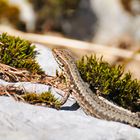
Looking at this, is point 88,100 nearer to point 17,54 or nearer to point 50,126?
point 17,54

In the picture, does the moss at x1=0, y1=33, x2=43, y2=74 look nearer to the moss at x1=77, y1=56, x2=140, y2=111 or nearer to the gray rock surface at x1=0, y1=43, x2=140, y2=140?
the moss at x1=77, y1=56, x2=140, y2=111

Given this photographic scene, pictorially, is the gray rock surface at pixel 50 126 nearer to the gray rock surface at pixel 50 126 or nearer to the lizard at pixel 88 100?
the gray rock surface at pixel 50 126

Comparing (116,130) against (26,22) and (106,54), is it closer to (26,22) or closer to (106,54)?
(106,54)

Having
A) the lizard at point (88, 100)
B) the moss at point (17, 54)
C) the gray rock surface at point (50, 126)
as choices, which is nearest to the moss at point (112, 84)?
the lizard at point (88, 100)

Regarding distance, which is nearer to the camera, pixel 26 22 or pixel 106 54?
pixel 106 54

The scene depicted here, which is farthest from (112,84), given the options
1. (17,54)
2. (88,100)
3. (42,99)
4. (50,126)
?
(50,126)

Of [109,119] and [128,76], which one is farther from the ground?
[128,76]

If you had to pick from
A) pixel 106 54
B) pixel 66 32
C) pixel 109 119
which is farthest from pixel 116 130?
pixel 66 32
